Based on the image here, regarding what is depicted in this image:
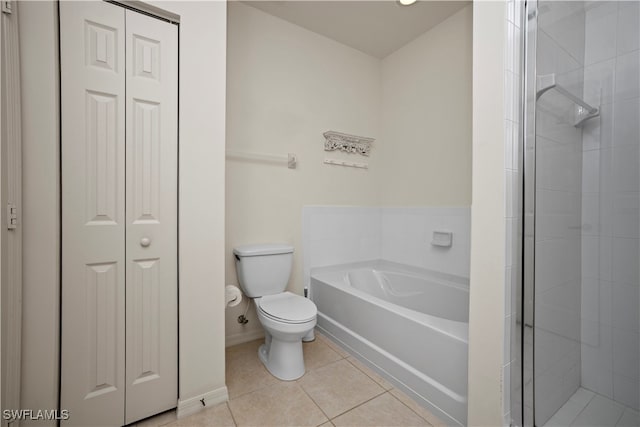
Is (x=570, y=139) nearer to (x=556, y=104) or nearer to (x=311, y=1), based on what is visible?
(x=556, y=104)

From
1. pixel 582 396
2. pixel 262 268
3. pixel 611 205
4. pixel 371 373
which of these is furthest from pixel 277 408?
pixel 611 205

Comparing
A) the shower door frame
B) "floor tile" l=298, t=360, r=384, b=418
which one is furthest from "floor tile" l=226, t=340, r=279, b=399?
the shower door frame

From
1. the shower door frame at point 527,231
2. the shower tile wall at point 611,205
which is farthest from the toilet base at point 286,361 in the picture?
the shower tile wall at point 611,205

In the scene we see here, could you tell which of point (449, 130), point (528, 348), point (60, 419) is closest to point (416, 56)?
point (449, 130)

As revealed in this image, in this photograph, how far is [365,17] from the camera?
220 cm

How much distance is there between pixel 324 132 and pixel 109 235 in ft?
5.75

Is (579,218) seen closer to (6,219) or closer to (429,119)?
(429,119)

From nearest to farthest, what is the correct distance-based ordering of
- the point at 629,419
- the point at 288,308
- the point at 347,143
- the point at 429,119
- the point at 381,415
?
the point at 629,419
the point at 381,415
the point at 288,308
the point at 429,119
the point at 347,143

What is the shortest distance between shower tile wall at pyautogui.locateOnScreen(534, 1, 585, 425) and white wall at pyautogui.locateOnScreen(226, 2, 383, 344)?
1564 mm

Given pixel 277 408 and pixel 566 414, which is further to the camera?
pixel 277 408

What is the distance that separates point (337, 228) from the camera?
2547 mm

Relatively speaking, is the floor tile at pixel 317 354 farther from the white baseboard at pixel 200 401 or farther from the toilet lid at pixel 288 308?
the white baseboard at pixel 200 401

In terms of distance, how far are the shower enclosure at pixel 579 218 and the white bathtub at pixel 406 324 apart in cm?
28

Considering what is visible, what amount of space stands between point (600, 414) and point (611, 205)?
981 millimetres
